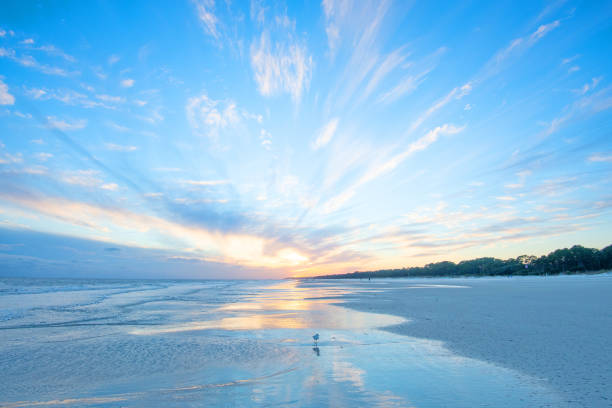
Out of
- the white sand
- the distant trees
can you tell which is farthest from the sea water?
the distant trees

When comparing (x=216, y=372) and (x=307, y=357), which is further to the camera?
(x=307, y=357)

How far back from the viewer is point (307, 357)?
9.08m

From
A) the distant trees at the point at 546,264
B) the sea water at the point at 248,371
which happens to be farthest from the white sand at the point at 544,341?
the distant trees at the point at 546,264

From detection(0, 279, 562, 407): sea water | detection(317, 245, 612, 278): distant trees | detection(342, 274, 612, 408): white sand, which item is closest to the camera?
detection(0, 279, 562, 407): sea water

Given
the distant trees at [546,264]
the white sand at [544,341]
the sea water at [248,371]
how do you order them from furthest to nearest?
1. the distant trees at [546,264]
2. the white sand at [544,341]
3. the sea water at [248,371]

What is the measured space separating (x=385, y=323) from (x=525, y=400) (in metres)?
9.25

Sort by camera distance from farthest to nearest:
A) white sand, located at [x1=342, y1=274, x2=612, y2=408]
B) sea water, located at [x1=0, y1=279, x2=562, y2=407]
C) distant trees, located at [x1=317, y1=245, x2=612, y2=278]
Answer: distant trees, located at [x1=317, y1=245, x2=612, y2=278], white sand, located at [x1=342, y1=274, x2=612, y2=408], sea water, located at [x1=0, y1=279, x2=562, y2=407]

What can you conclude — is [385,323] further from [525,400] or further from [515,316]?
[525,400]

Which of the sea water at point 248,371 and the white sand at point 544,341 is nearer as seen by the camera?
the sea water at point 248,371

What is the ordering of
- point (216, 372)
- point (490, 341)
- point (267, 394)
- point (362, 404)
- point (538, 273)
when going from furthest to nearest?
point (538, 273), point (490, 341), point (216, 372), point (267, 394), point (362, 404)

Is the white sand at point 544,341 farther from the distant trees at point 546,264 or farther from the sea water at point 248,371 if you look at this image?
the distant trees at point 546,264

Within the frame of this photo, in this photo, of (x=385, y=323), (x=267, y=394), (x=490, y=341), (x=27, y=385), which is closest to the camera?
(x=267, y=394)

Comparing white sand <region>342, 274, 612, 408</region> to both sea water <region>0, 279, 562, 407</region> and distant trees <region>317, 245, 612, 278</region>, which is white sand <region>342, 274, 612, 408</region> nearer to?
sea water <region>0, 279, 562, 407</region>

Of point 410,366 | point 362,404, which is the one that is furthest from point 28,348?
point 410,366
